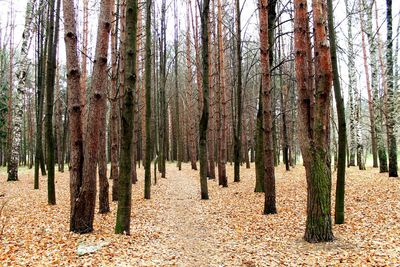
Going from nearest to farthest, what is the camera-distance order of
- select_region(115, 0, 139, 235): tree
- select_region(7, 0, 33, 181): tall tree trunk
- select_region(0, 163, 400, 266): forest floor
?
select_region(0, 163, 400, 266): forest floor
select_region(115, 0, 139, 235): tree
select_region(7, 0, 33, 181): tall tree trunk

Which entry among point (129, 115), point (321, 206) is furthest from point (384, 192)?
point (129, 115)

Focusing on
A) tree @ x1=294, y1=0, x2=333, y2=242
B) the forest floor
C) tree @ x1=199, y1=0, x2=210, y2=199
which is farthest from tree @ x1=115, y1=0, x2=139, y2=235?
tree @ x1=199, y1=0, x2=210, y2=199

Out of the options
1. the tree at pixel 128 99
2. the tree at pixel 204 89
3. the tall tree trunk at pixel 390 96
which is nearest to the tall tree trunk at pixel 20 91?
the tree at pixel 204 89

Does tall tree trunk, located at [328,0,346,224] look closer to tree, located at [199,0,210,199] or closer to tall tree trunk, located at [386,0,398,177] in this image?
tree, located at [199,0,210,199]

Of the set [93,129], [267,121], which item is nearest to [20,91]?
[93,129]

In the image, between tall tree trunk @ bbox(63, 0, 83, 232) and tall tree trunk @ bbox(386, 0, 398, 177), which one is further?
tall tree trunk @ bbox(386, 0, 398, 177)

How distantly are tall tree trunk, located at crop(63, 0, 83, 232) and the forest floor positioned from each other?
601 mm

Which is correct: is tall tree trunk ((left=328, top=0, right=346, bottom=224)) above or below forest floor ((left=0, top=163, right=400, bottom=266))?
above

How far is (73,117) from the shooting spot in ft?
20.7

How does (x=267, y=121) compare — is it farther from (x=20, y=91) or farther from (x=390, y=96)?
(x=20, y=91)

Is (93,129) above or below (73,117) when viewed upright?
below

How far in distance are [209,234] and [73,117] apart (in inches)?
152

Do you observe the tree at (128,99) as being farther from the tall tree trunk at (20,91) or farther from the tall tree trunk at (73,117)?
the tall tree trunk at (20,91)

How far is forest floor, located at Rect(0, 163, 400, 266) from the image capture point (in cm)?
501
